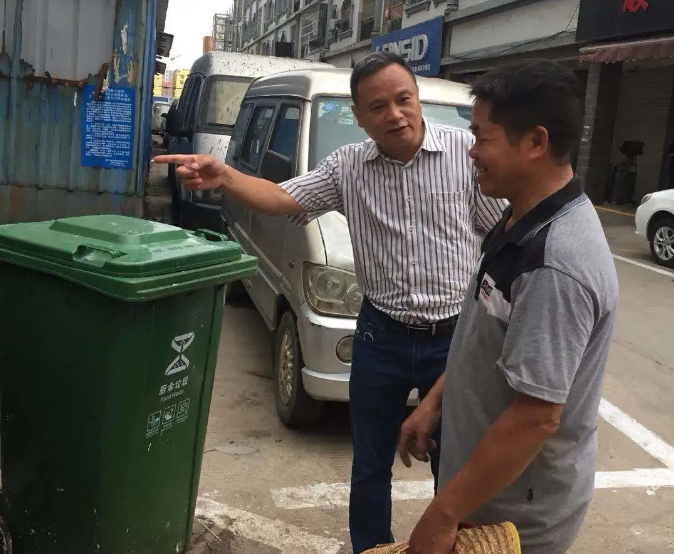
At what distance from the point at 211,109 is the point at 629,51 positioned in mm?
8510

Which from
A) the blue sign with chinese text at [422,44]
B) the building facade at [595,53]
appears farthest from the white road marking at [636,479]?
the blue sign with chinese text at [422,44]

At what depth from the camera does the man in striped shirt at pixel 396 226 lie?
2.45m

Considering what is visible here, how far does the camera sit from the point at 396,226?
247 cm

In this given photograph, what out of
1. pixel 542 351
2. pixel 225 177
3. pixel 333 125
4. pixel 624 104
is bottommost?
pixel 542 351

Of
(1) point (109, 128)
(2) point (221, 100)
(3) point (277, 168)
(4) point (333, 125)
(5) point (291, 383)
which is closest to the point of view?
(5) point (291, 383)

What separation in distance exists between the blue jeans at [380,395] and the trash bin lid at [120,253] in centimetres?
52

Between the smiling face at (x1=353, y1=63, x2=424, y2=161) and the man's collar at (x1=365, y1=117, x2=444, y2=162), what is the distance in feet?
0.08

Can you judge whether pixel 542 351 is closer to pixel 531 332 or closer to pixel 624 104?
pixel 531 332

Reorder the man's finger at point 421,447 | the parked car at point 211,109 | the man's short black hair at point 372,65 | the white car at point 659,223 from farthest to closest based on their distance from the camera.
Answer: the white car at point 659,223
the parked car at point 211,109
the man's short black hair at point 372,65
the man's finger at point 421,447

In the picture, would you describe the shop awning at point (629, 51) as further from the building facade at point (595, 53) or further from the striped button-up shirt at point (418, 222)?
the striped button-up shirt at point (418, 222)

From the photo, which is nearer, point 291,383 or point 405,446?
point 405,446

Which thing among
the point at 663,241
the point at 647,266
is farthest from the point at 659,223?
the point at 647,266

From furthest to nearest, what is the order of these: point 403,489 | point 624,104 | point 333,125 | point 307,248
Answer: point 624,104
point 333,125
point 307,248
point 403,489

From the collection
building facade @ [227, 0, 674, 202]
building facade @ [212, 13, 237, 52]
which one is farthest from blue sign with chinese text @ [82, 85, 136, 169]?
building facade @ [212, 13, 237, 52]
